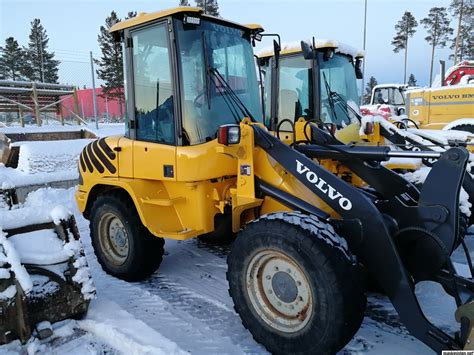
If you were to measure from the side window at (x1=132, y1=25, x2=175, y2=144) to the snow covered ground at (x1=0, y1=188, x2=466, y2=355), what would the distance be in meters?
1.22

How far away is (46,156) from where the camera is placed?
8.04 meters

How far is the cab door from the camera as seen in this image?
3680 mm

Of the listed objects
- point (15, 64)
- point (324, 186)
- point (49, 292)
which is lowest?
point (49, 292)

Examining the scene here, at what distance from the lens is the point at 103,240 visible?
4.37m

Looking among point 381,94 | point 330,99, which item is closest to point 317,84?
point 330,99

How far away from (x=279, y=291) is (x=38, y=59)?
114 ft

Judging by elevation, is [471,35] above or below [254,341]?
above

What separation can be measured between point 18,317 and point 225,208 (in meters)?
1.84

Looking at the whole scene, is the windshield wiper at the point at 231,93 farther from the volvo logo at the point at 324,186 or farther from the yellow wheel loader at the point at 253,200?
the volvo logo at the point at 324,186

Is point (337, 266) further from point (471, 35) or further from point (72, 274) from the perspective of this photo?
point (471, 35)

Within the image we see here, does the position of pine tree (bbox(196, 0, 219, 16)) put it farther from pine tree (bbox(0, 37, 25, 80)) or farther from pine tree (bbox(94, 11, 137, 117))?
pine tree (bbox(0, 37, 25, 80))

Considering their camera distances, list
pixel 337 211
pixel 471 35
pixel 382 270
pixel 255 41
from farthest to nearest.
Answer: pixel 471 35 → pixel 255 41 → pixel 337 211 → pixel 382 270

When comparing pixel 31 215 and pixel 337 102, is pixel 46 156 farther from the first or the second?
pixel 337 102

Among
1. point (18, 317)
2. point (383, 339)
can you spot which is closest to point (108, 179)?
point (18, 317)
